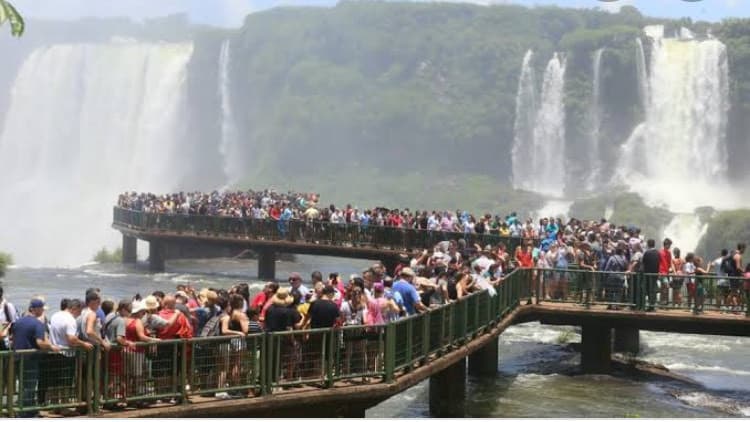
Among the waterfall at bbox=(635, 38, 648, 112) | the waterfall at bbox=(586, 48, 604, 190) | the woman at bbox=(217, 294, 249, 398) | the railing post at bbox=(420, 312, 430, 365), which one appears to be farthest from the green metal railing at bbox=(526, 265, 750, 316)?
the waterfall at bbox=(586, 48, 604, 190)

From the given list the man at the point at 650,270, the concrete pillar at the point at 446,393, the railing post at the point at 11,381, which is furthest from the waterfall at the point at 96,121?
the railing post at the point at 11,381

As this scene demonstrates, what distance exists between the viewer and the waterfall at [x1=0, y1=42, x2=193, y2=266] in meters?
92.9

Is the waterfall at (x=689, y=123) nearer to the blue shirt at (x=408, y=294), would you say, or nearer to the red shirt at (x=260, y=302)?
the blue shirt at (x=408, y=294)

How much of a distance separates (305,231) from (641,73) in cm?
4815

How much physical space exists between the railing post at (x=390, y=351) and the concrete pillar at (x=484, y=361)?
33.3ft

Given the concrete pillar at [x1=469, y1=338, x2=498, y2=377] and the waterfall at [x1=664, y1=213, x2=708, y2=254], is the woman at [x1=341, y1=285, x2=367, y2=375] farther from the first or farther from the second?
the waterfall at [x1=664, y1=213, x2=708, y2=254]

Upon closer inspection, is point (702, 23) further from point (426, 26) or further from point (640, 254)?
point (640, 254)

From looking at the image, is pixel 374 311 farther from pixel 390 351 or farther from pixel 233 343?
pixel 233 343

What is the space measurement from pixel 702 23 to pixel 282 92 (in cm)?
3434

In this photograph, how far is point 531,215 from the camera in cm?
8094

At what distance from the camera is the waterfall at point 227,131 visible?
4033 inches

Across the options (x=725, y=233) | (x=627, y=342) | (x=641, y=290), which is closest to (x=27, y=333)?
(x=641, y=290)

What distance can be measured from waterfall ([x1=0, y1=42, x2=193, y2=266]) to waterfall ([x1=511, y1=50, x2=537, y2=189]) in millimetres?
24319

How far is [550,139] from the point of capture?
89.1 metres
